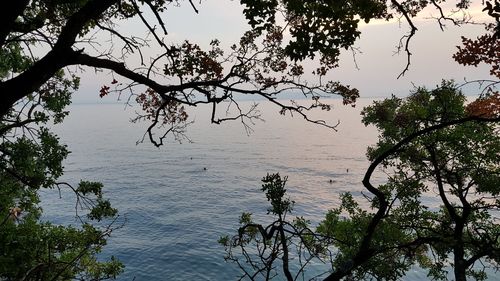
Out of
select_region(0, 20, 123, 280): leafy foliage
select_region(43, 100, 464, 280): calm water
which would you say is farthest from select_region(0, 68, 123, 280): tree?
select_region(43, 100, 464, 280): calm water

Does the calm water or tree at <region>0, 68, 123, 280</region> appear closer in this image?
tree at <region>0, 68, 123, 280</region>

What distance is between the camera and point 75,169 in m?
78.6

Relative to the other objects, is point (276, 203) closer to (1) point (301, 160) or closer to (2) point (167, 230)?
(2) point (167, 230)

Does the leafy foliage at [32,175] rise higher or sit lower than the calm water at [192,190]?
higher

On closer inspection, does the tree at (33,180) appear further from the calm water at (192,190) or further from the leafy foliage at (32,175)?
the calm water at (192,190)

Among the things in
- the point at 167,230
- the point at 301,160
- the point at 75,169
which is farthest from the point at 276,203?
the point at 301,160

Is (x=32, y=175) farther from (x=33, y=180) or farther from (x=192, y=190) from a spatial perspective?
(x=192, y=190)

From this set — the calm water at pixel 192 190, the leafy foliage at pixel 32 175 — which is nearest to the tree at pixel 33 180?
the leafy foliage at pixel 32 175

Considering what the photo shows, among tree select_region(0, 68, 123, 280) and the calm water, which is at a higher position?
tree select_region(0, 68, 123, 280)

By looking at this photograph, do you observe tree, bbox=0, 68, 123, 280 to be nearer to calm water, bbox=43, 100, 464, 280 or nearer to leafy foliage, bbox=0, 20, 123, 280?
leafy foliage, bbox=0, 20, 123, 280

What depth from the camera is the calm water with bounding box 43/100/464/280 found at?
3497 cm

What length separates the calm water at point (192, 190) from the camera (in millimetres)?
34969

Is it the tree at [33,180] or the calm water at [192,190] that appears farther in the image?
the calm water at [192,190]

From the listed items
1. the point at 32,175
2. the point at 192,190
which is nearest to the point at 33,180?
the point at 32,175
